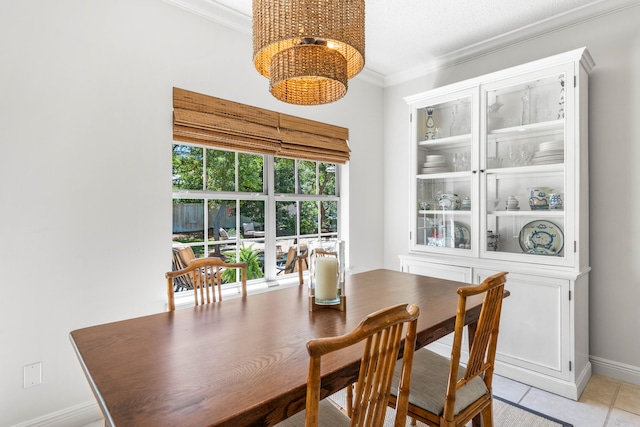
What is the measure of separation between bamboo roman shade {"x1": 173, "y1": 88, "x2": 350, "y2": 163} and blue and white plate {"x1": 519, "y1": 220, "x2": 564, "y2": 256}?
1.67 m

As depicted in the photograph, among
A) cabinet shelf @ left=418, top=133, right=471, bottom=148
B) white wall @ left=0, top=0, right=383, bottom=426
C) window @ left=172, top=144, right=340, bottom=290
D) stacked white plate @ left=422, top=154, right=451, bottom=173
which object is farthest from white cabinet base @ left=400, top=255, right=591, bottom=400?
white wall @ left=0, top=0, right=383, bottom=426

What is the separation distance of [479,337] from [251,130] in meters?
2.06

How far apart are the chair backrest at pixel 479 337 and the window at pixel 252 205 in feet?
6.09

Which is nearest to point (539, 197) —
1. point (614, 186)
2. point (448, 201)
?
point (614, 186)

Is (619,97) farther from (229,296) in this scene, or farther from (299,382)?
(229,296)

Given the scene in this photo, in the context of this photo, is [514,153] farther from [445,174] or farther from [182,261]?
[182,261]

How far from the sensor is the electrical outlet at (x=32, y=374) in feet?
6.06

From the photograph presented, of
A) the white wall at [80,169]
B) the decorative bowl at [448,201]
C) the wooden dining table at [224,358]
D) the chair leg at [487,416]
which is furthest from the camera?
the decorative bowl at [448,201]

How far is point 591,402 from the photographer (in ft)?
7.31

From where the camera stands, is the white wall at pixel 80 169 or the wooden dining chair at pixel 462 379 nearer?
the wooden dining chair at pixel 462 379

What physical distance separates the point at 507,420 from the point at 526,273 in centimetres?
97

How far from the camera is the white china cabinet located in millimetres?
2346

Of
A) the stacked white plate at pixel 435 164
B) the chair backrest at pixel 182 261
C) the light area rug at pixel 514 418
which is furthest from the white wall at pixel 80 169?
the stacked white plate at pixel 435 164

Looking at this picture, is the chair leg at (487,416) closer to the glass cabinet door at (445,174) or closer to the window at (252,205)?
the glass cabinet door at (445,174)
